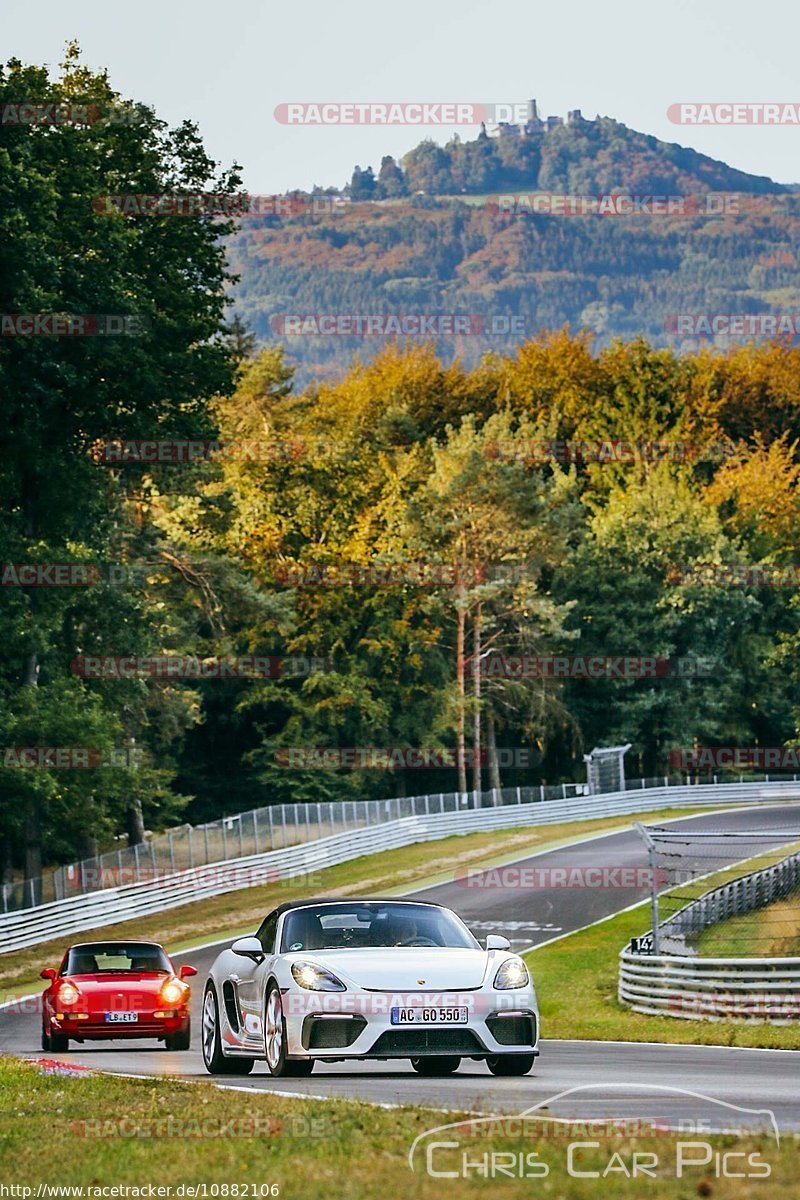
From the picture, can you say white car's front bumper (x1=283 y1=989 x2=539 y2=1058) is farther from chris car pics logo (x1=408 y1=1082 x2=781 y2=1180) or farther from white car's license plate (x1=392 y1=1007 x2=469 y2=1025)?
chris car pics logo (x1=408 y1=1082 x2=781 y2=1180)

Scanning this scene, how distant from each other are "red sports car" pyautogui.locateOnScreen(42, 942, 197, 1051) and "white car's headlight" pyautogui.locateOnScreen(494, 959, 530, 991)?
721cm

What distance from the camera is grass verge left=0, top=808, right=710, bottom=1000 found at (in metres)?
41.9

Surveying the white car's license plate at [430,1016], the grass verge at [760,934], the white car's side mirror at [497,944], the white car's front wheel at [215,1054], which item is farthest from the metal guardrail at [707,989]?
the white car's license plate at [430,1016]

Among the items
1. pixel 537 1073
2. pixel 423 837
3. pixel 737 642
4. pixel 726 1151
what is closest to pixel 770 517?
pixel 737 642

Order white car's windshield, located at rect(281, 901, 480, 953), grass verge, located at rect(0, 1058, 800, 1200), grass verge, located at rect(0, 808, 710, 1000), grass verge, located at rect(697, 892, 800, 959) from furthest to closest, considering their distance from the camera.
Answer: grass verge, located at rect(0, 808, 710, 1000), grass verge, located at rect(697, 892, 800, 959), white car's windshield, located at rect(281, 901, 480, 953), grass verge, located at rect(0, 1058, 800, 1200)

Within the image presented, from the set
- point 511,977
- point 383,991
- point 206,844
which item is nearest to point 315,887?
point 206,844

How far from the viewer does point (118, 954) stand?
21156 mm

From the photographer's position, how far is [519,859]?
2221 inches

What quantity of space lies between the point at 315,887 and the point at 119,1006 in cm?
3225

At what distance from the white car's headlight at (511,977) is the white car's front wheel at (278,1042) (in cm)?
141

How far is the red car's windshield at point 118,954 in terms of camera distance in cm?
2083

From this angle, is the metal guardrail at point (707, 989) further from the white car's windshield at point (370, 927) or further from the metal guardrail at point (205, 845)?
the metal guardrail at point (205, 845)

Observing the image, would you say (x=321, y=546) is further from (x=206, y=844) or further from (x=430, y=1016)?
(x=430, y=1016)

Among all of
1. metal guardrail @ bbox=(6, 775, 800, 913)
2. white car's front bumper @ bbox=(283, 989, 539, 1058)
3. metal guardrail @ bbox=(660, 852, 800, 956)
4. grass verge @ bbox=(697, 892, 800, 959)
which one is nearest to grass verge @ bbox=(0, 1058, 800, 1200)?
white car's front bumper @ bbox=(283, 989, 539, 1058)
